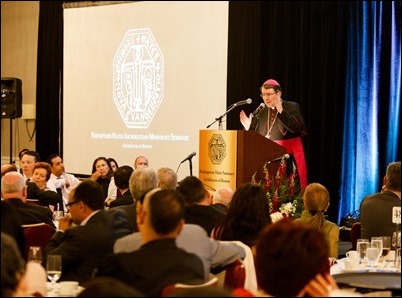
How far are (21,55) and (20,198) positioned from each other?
958cm

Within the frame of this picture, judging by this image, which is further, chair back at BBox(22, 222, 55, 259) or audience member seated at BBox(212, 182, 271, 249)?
chair back at BBox(22, 222, 55, 259)

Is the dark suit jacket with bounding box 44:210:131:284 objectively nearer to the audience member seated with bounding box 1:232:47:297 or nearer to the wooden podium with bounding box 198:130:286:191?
the audience member seated with bounding box 1:232:47:297

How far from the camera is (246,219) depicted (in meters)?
4.52

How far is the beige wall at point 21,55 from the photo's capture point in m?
14.3

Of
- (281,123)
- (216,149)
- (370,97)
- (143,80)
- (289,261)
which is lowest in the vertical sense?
(289,261)

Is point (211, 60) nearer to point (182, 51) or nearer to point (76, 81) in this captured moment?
point (182, 51)

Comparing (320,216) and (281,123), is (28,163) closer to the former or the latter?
A: (281,123)

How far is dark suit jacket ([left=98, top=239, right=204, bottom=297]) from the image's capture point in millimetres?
3102

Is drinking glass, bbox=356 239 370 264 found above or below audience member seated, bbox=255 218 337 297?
below

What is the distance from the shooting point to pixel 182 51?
11188mm

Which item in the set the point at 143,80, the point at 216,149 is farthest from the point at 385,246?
the point at 143,80

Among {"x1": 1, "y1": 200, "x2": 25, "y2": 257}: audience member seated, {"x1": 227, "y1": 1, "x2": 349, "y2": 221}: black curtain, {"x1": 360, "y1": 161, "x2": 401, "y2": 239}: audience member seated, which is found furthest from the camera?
{"x1": 227, "y1": 1, "x2": 349, "y2": 221}: black curtain

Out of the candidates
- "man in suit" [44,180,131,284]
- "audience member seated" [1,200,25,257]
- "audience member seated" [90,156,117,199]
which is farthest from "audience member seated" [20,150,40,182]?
"audience member seated" [1,200,25,257]

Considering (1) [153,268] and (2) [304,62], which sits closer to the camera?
(1) [153,268]
